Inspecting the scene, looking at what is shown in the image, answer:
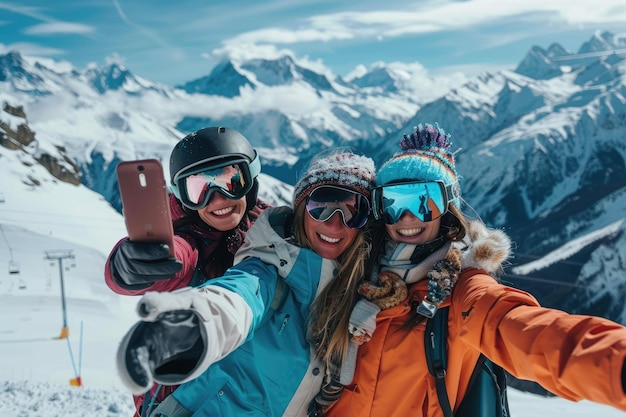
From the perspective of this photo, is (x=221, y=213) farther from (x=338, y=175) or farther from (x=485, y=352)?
(x=485, y=352)

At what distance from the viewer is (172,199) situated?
4852mm

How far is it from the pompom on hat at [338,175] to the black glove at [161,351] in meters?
1.84

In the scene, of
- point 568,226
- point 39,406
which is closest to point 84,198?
point 39,406

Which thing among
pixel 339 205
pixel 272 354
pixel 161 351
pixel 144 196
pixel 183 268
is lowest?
pixel 272 354

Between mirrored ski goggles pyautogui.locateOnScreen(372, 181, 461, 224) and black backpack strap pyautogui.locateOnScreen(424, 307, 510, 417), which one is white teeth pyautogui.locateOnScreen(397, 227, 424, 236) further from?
black backpack strap pyautogui.locateOnScreen(424, 307, 510, 417)

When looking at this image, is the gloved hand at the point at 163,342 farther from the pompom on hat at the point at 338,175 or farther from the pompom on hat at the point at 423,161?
the pompom on hat at the point at 423,161

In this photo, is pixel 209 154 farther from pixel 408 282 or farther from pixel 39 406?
pixel 39 406

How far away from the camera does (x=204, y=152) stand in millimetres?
4309

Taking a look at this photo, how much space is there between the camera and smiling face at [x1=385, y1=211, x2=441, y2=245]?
3824 millimetres

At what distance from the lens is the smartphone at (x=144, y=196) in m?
2.54

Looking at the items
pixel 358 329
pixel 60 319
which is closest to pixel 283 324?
pixel 358 329

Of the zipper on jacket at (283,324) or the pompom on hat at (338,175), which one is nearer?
the zipper on jacket at (283,324)

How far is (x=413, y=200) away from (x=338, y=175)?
0.61 metres

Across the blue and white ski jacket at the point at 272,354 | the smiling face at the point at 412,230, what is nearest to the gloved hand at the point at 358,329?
the blue and white ski jacket at the point at 272,354
